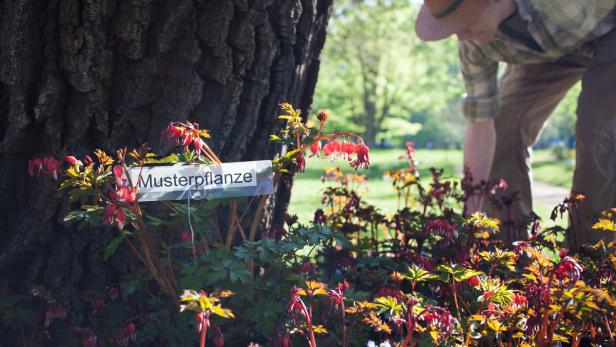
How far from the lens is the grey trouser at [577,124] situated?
→ 2.84 meters

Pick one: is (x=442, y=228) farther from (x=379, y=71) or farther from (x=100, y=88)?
(x=379, y=71)

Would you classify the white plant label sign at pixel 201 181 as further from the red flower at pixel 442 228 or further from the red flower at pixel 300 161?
the red flower at pixel 442 228

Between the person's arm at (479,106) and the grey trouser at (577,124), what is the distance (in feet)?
0.31

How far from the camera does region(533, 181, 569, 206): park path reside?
689 cm

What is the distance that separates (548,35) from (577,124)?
42cm

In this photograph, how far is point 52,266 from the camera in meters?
2.13

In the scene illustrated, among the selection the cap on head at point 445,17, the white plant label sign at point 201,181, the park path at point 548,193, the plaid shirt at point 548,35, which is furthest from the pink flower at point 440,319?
the park path at point 548,193

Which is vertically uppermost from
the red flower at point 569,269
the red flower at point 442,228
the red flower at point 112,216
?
the red flower at point 112,216

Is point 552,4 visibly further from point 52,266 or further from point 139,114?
point 52,266

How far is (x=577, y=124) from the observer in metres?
2.94

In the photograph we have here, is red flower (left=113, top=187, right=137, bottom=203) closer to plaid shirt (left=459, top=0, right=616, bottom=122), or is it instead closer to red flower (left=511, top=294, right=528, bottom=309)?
red flower (left=511, top=294, right=528, bottom=309)

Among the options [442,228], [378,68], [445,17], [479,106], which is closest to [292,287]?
[442,228]

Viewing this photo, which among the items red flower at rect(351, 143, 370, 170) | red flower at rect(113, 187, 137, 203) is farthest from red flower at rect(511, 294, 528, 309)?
red flower at rect(113, 187, 137, 203)

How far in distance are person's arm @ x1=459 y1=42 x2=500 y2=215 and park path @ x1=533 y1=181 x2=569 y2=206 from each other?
9.94ft
